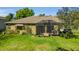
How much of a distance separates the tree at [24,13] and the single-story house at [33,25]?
0.11 feet

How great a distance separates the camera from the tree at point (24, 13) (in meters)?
4.36

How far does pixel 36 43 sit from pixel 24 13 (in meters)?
0.36

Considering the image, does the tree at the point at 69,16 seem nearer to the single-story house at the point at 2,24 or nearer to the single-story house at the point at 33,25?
the single-story house at the point at 33,25

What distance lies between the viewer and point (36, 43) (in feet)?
14.3

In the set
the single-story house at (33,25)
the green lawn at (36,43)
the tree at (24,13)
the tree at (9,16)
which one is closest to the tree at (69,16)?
the single-story house at (33,25)

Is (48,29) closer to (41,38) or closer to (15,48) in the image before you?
(41,38)

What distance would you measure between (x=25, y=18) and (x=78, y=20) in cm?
60

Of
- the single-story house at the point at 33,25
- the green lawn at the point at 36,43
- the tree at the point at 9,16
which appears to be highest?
the tree at the point at 9,16

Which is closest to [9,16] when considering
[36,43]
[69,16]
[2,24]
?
[2,24]

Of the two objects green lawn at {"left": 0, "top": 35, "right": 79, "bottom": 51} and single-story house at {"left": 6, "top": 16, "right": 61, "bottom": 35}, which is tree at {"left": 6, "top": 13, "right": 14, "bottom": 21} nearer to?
single-story house at {"left": 6, "top": 16, "right": 61, "bottom": 35}

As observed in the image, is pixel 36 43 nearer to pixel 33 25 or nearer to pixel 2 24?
pixel 33 25

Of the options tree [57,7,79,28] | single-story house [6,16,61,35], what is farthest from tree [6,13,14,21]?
tree [57,7,79,28]

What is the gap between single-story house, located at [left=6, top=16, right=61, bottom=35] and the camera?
14.4 feet
